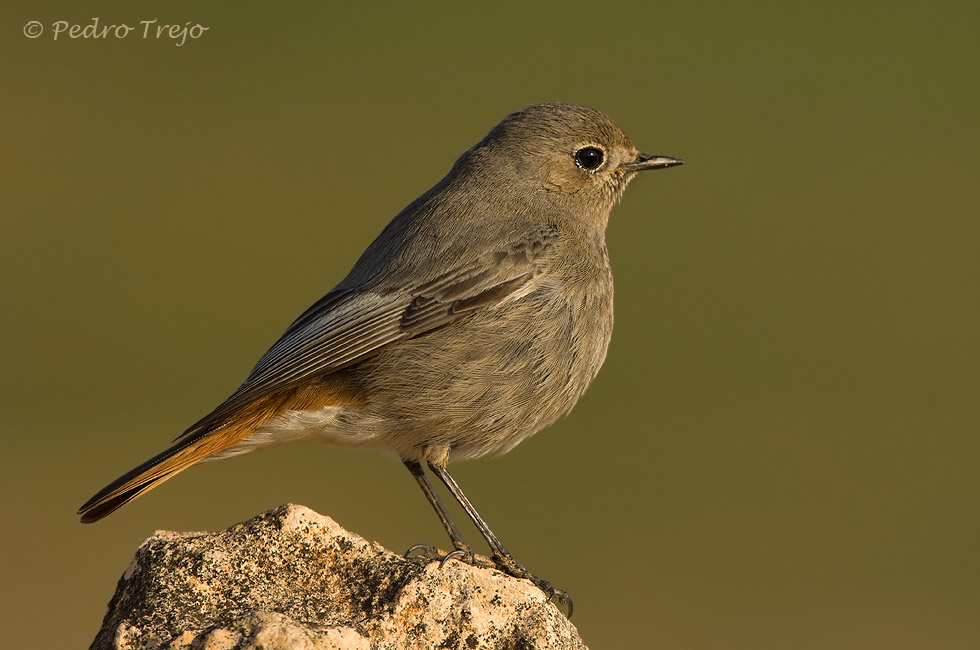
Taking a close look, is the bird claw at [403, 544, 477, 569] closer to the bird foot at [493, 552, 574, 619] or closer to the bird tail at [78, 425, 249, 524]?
the bird foot at [493, 552, 574, 619]

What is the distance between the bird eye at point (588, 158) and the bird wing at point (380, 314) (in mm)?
954

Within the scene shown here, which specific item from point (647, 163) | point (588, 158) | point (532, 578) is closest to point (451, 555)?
point (532, 578)

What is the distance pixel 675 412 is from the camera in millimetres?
14227

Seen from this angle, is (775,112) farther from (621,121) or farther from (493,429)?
(493,429)

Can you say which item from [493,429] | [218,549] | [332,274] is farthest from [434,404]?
[332,274]

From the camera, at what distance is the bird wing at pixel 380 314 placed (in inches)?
233

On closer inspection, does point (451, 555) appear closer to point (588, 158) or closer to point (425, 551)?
point (425, 551)

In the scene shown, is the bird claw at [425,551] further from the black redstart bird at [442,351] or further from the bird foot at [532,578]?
the bird foot at [532,578]

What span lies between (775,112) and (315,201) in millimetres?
8364

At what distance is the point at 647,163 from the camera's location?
24.6ft

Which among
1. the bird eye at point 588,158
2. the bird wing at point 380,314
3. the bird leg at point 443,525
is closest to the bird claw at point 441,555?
the bird leg at point 443,525

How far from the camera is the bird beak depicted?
7.43 metres

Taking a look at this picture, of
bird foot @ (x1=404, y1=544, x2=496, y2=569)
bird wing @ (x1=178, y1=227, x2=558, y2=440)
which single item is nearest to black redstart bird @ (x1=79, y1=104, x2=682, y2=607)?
bird wing @ (x1=178, y1=227, x2=558, y2=440)

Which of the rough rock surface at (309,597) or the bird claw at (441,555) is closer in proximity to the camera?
the rough rock surface at (309,597)
